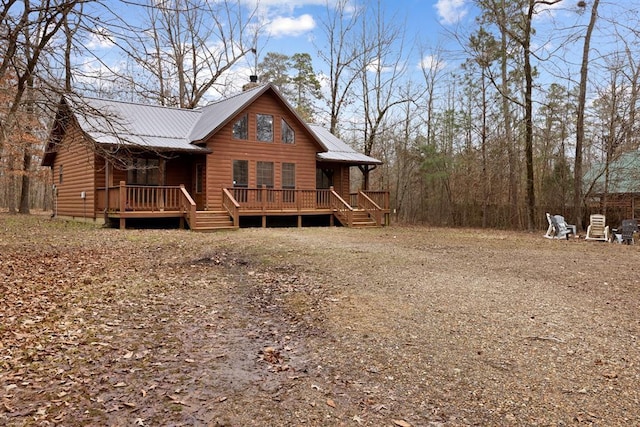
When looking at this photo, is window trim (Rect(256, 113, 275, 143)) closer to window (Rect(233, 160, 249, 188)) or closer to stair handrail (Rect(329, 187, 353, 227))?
window (Rect(233, 160, 249, 188))

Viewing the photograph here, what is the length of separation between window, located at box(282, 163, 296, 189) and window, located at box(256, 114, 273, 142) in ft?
4.35

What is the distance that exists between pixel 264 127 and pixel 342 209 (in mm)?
4751

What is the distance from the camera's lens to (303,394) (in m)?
3.36

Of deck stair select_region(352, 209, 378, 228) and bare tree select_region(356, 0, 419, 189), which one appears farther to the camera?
bare tree select_region(356, 0, 419, 189)

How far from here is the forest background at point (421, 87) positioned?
258 inches

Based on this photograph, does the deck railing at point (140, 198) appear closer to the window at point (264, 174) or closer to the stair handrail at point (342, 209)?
the window at point (264, 174)

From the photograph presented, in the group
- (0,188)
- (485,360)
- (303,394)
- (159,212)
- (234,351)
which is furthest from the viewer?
(0,188)

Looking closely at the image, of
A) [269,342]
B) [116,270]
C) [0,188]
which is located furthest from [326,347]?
[0,188]

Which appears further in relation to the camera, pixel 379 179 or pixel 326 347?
pixel 379 179

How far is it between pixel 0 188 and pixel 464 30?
42242 millimetres

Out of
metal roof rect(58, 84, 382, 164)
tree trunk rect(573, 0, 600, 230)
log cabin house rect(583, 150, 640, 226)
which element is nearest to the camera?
metal roof rect(58, 84, 382, 164)

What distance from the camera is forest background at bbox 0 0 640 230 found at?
6562 mm

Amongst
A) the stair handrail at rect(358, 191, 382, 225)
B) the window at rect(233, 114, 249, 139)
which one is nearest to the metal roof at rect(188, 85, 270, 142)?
the window at rect(233, 114, 249, 139)

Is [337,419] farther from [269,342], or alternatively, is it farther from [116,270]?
[116,270]
